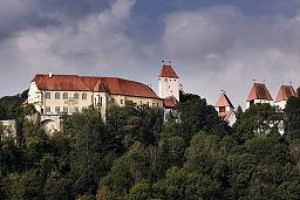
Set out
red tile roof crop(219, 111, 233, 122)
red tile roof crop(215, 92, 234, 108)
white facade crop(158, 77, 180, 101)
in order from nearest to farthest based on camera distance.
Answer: red tile roof crop(219, 111, 233, 122), white facade crop(158, 77, 180, 101), red tile roof crop(215, 92, 234, 108)

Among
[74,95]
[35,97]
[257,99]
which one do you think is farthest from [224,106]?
[35,97]

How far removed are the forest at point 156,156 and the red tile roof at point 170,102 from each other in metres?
4.46

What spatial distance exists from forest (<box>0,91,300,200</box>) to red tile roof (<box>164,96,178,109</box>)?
4464mm

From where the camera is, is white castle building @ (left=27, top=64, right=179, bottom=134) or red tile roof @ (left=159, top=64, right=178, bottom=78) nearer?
white castle building @ (left=27, top=64, right=179, bottom=134)

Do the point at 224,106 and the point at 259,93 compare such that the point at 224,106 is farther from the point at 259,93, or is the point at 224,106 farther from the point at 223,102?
the point at 259,93

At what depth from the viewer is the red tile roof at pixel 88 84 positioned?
309 feet

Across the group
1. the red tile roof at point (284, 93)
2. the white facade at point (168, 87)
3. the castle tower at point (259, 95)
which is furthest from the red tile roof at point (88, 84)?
the red tile roof at point (284, 93)

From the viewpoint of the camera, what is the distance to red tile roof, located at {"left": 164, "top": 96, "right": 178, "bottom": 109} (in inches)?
3895

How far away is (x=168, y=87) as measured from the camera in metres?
102

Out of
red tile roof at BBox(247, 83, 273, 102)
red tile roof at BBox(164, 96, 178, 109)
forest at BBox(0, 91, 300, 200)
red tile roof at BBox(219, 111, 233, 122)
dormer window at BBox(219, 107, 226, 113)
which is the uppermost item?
red tile roof at BBox(247, 83, 273, 102)

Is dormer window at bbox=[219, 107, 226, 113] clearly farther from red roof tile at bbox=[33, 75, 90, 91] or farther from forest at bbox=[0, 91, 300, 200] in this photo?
red roof tile at bbox=[33, 75, 90, 91]

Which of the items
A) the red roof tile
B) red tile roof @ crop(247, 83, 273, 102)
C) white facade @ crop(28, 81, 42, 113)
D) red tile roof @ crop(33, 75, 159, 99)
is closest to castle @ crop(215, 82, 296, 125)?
red tile roof @ crop(247, 83, 273, 102)

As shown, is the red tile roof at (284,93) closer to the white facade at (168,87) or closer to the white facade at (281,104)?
the white facade at (281,104)

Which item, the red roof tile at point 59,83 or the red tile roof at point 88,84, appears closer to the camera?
the red roof tile at point 59,83
